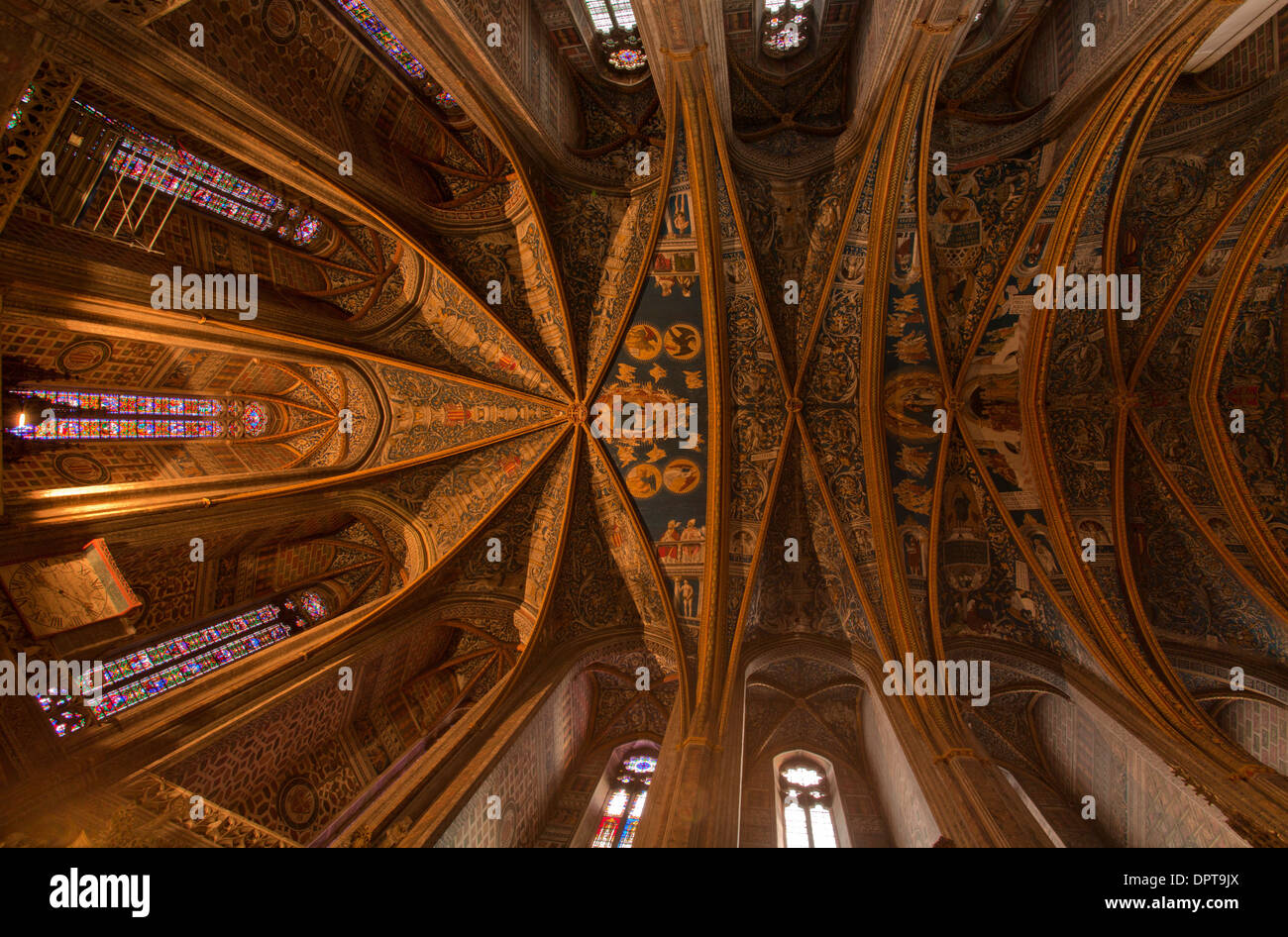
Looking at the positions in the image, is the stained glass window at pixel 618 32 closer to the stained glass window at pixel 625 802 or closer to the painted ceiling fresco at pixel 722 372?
the painted ceiling fresco at pixel 722 372

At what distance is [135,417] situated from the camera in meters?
8.54

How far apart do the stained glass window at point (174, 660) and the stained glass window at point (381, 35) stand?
8477mm

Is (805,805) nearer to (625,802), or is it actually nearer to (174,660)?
(625,802)

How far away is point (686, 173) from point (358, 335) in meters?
5.73

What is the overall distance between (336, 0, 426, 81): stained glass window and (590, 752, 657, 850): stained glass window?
10926mm

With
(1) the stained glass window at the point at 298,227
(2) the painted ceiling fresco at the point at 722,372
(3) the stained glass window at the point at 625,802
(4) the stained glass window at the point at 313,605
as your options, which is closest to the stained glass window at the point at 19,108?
(2) the painted ceiling fresco at the point at 722,372

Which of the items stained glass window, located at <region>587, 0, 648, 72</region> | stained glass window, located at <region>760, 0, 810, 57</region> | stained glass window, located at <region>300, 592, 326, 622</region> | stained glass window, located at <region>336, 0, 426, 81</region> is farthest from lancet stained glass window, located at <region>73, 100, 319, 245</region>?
→ stained glass window, located at <region>760, 0, 810, 57</region>

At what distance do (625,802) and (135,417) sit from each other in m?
9.72

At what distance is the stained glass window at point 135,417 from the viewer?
758cm

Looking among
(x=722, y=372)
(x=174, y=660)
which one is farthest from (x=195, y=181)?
(x=722, y=372)

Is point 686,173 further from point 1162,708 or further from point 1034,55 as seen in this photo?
point 1162,708

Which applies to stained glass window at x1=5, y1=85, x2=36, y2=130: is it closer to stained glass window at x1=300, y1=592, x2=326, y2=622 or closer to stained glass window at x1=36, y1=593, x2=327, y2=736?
stained glass window at x1=36, y1=593, x2=327, y2=736

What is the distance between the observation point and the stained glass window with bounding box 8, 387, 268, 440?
24.9 feet
